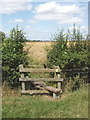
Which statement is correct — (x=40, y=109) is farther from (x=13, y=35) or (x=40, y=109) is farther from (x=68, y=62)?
(x=13, y=35)

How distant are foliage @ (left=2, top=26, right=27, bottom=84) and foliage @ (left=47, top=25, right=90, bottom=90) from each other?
1.24 metres

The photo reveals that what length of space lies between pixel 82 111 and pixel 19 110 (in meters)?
1.68

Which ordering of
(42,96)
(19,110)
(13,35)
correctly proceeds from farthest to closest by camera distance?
(13,35), (42,96), (19,110)

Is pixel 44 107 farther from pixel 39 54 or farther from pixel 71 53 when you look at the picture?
pixel 39 54

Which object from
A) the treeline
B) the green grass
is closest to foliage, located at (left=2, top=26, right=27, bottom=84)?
the treeline

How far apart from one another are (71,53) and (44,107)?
2515mm

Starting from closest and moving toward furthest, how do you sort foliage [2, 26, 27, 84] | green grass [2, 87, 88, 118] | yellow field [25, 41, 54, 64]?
green grass [2, 87, 88, 118] < foliage [2, 26, 27, 84] < yellow field [25, 41, 54, 64]

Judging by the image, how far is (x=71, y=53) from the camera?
605 centimetres

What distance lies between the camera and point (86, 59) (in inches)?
243

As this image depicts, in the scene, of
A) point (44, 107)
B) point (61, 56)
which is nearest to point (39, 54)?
point (61, 56)

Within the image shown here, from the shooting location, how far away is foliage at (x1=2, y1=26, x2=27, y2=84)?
5.71 m

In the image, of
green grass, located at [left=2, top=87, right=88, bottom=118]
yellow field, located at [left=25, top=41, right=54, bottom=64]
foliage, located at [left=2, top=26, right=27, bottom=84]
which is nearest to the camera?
green grass, located at [left=2, top=87, right=88, bottom=118]

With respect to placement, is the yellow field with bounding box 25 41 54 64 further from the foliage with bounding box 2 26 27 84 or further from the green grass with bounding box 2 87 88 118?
the green grass with bounding box 2 87 88 118

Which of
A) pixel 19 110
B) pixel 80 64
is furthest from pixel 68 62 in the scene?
pixel 19 110
